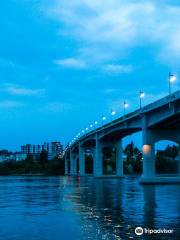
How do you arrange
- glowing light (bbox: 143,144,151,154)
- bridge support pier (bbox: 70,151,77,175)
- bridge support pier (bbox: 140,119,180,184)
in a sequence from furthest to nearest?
1. bridge support pier (bbox: 70,151,77,175)
2. glowing light (bbox: 143,144,151,154)
3. bridge support pier (bbox: 140,119,180,184)

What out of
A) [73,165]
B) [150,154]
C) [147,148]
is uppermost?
[147,148]

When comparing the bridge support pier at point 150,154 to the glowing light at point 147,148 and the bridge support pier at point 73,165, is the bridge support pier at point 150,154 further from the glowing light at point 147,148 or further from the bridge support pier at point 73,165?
the bridge support pier at point 73,165

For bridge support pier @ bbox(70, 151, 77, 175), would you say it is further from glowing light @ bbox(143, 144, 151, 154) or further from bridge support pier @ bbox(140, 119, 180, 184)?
glowing light @ bbox(143, 144, 151, 154)

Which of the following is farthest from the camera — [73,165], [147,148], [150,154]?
[73,165]

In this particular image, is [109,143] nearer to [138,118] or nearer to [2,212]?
[138,118]

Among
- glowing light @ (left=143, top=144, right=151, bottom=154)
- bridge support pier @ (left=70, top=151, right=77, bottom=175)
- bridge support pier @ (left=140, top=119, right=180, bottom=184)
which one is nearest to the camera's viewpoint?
bridge support pier @ (left=140, top=119, right=180, bottom=184)

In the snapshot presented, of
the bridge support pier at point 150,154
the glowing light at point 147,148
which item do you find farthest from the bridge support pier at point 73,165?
the glowing light at point 147,148

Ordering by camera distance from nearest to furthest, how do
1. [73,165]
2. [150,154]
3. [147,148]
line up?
[147,148], [150,154], [73,165]

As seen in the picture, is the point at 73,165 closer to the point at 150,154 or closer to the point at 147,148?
the point at 150,154

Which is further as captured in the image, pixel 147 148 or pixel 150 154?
pixel 150 154

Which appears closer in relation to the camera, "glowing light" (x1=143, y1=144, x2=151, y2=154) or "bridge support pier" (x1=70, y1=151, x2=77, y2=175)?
"glowing light" (x1=143, y1=144, x2=151, y2=154)

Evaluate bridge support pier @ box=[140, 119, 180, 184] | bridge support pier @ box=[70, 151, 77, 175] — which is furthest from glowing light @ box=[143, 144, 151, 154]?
bridge support pier @ box=[70, 151, 77, 175]

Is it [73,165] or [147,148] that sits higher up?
[147,148]

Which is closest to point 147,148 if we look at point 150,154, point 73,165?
point 150,154
